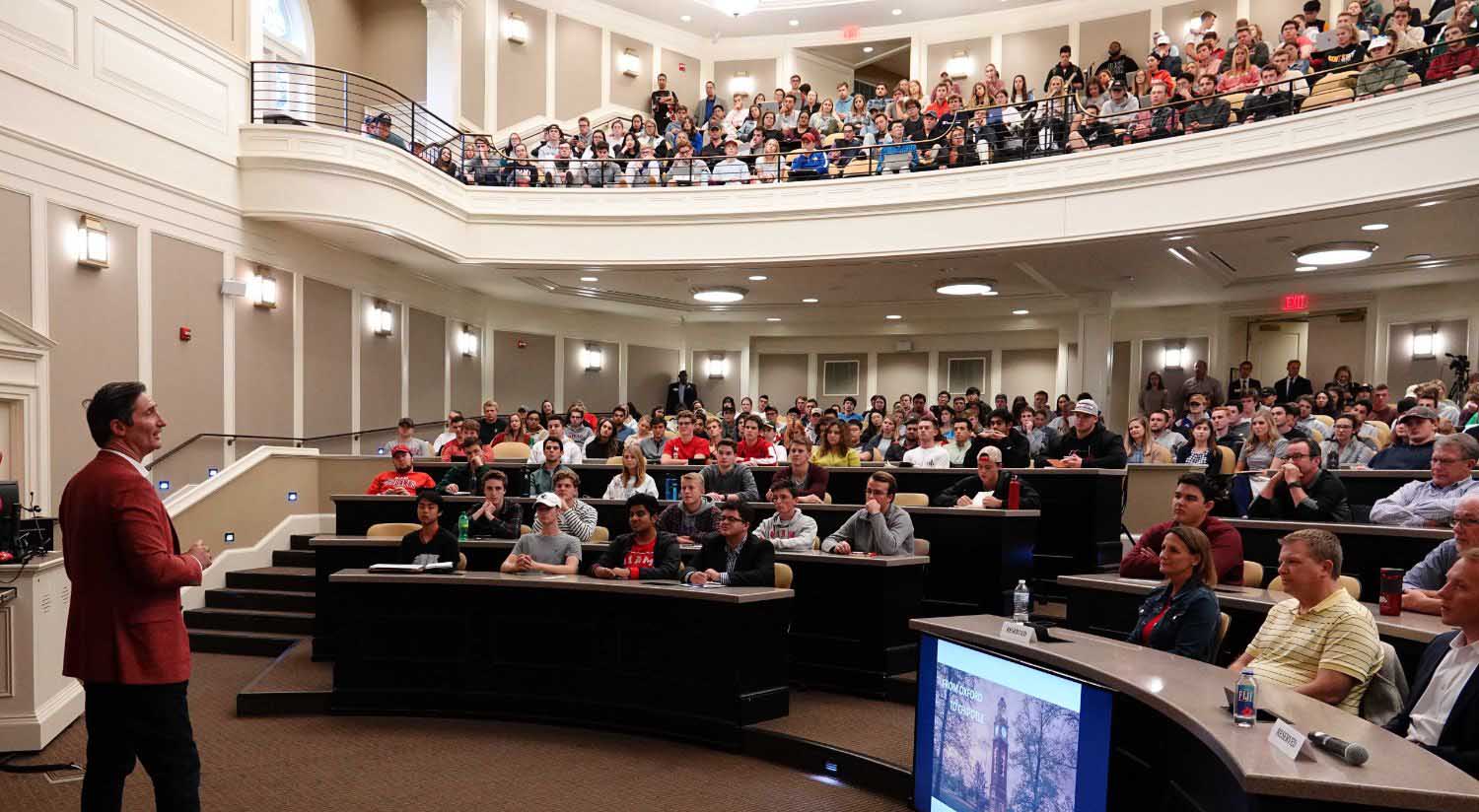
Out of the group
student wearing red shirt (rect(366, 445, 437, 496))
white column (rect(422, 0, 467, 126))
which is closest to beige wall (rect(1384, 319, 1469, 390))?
student wearing red shirt (rect(366, 445, 437, 496))

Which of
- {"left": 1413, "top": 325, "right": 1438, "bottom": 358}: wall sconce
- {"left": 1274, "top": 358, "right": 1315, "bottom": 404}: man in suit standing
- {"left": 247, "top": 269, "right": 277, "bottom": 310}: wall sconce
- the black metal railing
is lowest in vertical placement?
{"left": 1274, "top": 358, "right": 1315, "bottom": 404}: man in suit standing

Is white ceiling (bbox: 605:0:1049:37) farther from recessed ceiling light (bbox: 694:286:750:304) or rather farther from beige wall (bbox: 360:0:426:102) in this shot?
recessed ceiling light (bbox: 694:286:750:304)

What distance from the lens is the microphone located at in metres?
2.28

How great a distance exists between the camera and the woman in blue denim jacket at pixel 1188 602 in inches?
149

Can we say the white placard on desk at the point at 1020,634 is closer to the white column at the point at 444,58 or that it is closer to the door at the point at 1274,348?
the white column at the point at 444,58

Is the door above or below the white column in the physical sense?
below

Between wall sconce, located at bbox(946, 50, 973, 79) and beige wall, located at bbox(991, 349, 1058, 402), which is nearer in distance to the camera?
wall sconce, located at bbox(946, 50, 973, 79)

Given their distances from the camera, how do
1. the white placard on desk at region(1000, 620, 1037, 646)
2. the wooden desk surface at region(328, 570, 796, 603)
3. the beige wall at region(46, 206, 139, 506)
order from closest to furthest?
1. the white placard on desk at region(1000, 620, 1037, 646)
2. the wooden desk surface at region(328, 570, 796, 603)
3. the beige wall at region(46, 206, 139, 506)

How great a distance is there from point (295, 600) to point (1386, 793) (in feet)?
26.9

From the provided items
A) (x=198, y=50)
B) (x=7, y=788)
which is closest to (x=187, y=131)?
(x=198, y=50)

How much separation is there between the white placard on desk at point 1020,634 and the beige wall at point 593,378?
14174 mm

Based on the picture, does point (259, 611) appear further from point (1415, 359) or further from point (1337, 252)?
point (1415, 359)

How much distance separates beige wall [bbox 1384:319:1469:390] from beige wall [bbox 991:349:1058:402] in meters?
5.10

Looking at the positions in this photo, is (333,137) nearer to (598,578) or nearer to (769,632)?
(598,578)
